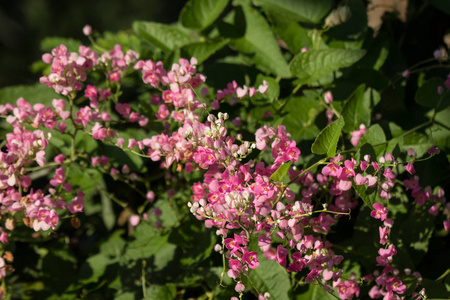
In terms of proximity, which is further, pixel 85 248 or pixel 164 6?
pixel 164 6

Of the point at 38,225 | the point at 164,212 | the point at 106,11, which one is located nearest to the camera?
the point at 38,225

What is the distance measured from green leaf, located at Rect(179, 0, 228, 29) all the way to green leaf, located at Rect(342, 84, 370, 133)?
413 mm

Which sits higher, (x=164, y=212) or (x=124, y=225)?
(x=164, y=212)

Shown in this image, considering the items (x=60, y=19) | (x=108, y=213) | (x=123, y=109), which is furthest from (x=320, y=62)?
(x=60, y=19)

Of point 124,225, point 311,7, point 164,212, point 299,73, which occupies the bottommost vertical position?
point 124,225

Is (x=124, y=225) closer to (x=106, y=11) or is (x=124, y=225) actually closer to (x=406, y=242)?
(x=406, y=242)

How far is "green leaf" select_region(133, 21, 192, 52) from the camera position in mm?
1130

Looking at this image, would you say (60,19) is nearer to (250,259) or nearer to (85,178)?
(85,178)

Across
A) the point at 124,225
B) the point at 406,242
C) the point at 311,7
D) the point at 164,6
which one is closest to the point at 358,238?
the point at 406,242

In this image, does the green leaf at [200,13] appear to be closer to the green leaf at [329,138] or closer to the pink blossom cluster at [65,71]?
the pink blossom cluster at [65,71]

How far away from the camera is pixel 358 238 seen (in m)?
0.92

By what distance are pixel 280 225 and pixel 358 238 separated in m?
0.29

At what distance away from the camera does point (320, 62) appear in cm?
95

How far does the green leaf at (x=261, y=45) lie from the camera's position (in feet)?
3.46
